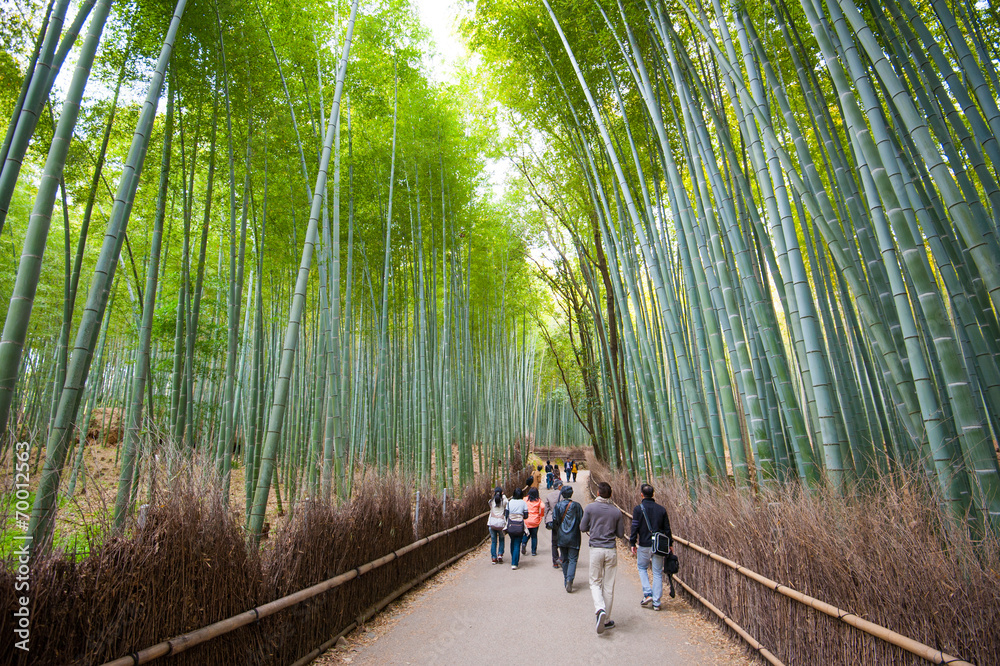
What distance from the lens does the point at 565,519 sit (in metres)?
3.90

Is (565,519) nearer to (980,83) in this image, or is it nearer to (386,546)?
(386,546)

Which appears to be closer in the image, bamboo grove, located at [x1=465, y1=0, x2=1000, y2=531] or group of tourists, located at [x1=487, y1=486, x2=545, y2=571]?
bamboo grove, located at [x1=465, y1=0, x2=1000, y2=531]

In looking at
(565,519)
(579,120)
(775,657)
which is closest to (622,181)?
(579,120)

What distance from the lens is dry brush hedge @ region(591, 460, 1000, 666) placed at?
54.2 inches

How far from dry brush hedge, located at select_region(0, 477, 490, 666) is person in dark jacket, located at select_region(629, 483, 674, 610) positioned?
72.5 inches

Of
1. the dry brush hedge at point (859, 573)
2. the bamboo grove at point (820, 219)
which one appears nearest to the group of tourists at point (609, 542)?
the dry brush hedge at point (859, 573)

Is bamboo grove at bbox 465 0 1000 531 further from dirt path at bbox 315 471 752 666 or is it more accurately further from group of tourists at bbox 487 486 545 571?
group of tourists at bbox 487 486 545 571

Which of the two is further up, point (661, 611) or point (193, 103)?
point (193, 103)

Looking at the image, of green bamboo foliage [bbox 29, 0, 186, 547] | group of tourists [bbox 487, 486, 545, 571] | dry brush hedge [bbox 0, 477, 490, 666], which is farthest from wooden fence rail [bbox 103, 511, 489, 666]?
group of tourists [bbox 487, 486, 545, 571]

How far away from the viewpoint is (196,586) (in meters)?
1.76

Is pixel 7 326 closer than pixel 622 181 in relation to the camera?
Yes

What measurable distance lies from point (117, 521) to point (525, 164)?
7493 mm

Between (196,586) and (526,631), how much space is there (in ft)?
6.15

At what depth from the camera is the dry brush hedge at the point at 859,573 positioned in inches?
54.2
